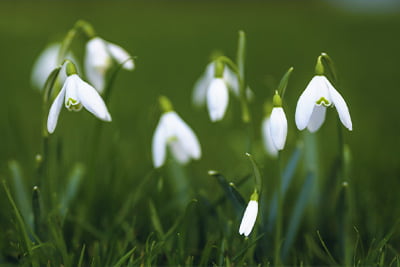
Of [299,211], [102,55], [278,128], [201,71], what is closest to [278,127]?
[278,128]

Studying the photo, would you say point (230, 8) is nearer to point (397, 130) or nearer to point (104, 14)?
point (104, 14)

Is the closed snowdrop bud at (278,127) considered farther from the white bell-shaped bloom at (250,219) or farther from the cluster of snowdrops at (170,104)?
the white bell-shaped bloom at (250,219)

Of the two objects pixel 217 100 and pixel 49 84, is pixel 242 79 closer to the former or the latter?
pixel 217 100

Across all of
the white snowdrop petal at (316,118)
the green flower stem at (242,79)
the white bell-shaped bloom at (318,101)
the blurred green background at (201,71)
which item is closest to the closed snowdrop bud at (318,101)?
the white bell-shaped bloom at (318,101)

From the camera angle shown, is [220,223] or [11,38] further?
[11,38]

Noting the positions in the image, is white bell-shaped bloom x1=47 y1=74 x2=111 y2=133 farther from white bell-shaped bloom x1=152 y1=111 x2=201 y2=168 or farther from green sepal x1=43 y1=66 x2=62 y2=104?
white bell-shaped bloom x1=152 y1=111 x2=201 y2=168

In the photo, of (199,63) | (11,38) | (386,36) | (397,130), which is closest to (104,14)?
(11,38)
